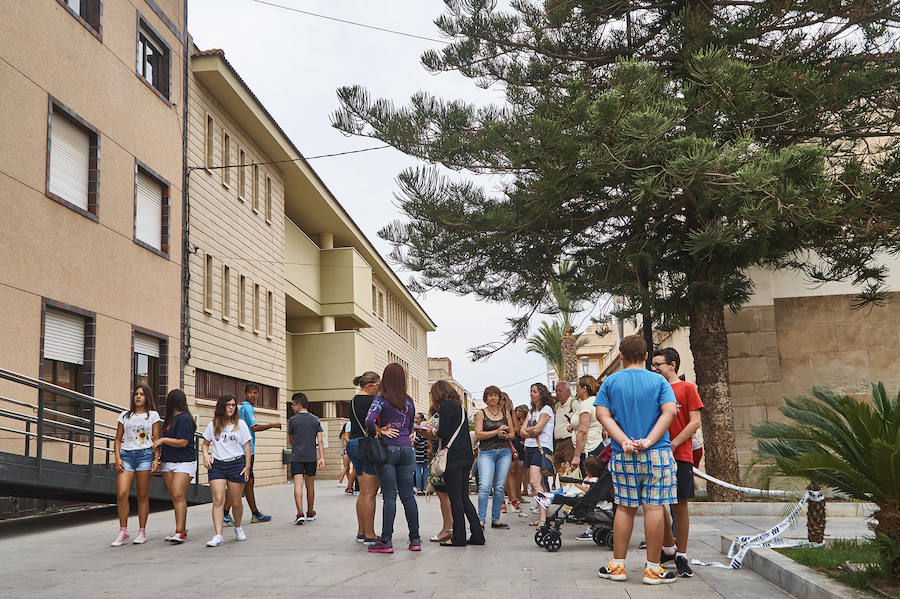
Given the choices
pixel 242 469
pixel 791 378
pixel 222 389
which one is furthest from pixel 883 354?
pixel 222 389

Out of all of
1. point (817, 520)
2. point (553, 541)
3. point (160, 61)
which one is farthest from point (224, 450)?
point (160, 61)

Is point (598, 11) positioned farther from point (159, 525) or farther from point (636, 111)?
point (159, 525)

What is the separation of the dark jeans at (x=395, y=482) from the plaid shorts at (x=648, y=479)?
262cm

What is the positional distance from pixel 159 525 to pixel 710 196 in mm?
8681

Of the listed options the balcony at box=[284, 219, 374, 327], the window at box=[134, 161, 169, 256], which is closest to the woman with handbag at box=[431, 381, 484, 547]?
the window at box=[134, 161, 169, 256]

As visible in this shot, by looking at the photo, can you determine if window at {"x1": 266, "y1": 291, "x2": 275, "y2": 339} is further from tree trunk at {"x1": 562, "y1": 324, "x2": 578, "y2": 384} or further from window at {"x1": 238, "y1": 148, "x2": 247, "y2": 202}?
tree trunk at {"x1": 562, "y1": 324, "x2": 578, "y2": 384}

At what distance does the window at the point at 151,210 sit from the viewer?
17969mm

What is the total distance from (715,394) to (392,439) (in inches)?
261

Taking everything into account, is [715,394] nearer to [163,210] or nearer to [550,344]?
[163,210]

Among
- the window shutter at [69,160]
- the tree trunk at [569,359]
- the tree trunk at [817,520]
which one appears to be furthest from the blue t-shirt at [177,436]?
the tree trunk at [569,359]

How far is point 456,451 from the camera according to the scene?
8.98m

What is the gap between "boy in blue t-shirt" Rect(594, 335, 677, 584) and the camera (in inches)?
255

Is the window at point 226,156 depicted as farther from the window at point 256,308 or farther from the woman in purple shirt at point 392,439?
the woman in purple shirt at point 392,439

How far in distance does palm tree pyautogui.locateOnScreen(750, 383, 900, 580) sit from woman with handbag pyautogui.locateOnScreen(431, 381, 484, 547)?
3239 millimetres
